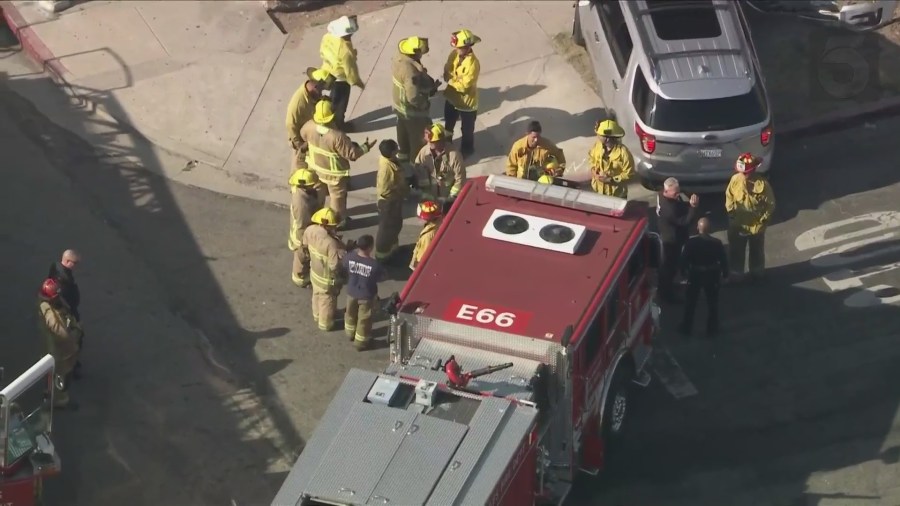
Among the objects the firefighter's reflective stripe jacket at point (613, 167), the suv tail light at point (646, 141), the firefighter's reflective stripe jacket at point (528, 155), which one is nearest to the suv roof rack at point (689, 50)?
the suv tail light at point (646, 141)

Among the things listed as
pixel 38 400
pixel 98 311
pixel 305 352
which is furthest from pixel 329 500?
pixel 98 311

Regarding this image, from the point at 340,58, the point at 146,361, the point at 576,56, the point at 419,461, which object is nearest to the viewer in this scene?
the point at 419,461

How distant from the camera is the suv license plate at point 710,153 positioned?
2066cm

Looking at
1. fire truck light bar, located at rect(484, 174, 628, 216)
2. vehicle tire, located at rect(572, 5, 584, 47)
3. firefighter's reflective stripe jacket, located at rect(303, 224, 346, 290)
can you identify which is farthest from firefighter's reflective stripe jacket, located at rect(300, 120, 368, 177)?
vehicle tire, located at rect(572, 5, 584, 47)

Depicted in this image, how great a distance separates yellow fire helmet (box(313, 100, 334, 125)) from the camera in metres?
20.1

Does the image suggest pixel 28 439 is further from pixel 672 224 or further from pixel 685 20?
pixel 685 20

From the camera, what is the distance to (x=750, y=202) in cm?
1955

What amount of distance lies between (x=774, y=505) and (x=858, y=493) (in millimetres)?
847

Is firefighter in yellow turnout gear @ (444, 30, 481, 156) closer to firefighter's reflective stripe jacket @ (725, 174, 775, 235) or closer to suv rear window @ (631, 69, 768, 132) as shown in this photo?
suv rear window @ (631, 69, 768, 132)

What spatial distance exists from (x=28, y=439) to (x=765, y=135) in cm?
917

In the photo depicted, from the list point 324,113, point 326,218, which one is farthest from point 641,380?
point 324,113

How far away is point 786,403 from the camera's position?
60.6 feet

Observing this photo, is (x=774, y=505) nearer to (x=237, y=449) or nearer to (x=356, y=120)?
(x=237, y=449)

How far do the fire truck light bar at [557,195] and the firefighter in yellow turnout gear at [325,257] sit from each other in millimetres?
2072
